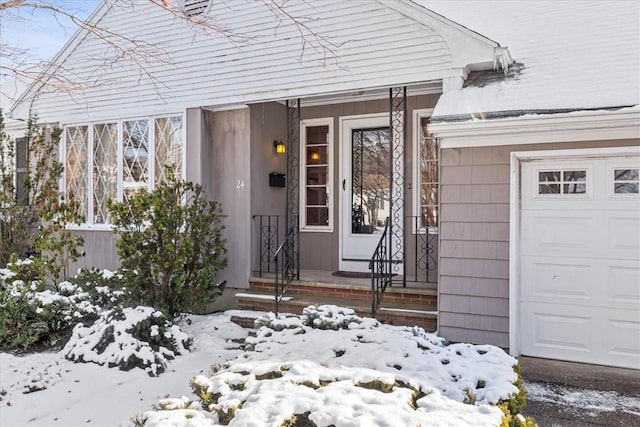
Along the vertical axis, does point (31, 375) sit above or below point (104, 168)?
below

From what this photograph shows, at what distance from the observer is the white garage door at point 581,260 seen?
4840 mm

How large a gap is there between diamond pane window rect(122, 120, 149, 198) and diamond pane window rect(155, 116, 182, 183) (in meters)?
0.21

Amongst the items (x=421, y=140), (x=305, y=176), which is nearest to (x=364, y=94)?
(x=421, y=140)

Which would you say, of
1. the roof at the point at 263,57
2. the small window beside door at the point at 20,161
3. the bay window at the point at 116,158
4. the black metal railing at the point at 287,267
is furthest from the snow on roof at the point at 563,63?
the small window beside door at the point at 20,161

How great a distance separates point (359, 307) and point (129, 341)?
261 centimetres

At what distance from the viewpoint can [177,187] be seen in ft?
21.4

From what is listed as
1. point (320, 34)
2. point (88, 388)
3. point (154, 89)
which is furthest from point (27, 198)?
point (320, 34)

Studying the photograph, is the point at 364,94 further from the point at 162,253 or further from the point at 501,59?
the point at 162,253

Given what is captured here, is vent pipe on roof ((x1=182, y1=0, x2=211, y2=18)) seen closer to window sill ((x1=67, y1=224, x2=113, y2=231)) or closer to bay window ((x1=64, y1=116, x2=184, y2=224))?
bay window ((x1=64, y1=116, x2=184, y2=224))

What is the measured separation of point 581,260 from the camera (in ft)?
16.5

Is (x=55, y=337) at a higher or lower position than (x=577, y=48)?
lower

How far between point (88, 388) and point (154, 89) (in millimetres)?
4788

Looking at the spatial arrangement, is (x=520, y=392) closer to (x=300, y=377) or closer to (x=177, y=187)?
(x=300, y=377)

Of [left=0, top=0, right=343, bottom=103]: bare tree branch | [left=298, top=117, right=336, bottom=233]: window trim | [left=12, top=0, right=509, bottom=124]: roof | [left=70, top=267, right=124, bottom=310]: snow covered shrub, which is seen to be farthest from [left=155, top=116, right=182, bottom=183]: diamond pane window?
[left=298, top=117, right=336, bottom=233]: window trim
